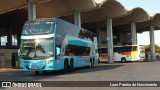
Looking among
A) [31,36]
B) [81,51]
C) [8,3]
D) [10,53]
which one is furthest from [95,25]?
[31,36]

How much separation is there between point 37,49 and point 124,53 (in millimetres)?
31920

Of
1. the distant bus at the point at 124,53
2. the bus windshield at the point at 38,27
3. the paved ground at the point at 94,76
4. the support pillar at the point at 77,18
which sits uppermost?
the support pillar at the point at 77,18

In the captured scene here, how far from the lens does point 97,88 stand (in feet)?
37.7

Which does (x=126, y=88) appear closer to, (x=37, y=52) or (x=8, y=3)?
(x=37, y=52)

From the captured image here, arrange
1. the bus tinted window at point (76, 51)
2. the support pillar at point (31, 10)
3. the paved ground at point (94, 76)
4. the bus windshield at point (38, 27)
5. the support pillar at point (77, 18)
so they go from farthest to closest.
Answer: the support pillar at point (77, 18)
the support pillar at point (31, 10)
the bus tinted window at point (76, 51)
the bus windshield at point (38, 27)
the paved ground at point (94, 76)

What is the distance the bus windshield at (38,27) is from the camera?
788 inches

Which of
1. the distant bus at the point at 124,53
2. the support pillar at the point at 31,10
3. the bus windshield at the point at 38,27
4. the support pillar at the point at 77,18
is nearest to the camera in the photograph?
the bus windshield at the point at 38,27

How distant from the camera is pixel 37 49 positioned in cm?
1986

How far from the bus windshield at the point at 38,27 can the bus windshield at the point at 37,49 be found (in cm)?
52

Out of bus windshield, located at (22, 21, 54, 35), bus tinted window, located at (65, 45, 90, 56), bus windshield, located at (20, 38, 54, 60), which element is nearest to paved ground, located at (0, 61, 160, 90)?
bus windshield, located at (20, 38, 54, 60)

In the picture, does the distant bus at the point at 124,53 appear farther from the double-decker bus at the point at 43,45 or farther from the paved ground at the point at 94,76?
the double-decker bus at the point at 43,45

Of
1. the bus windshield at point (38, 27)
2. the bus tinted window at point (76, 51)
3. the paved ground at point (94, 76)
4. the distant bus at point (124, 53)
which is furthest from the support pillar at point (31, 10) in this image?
the distant bus at point (124, 53)

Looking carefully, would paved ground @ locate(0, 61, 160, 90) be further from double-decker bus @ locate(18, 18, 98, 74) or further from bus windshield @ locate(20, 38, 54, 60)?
bus windshield @ locate(20, 38, 54, 60)

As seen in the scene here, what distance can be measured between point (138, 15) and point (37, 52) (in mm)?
38785
